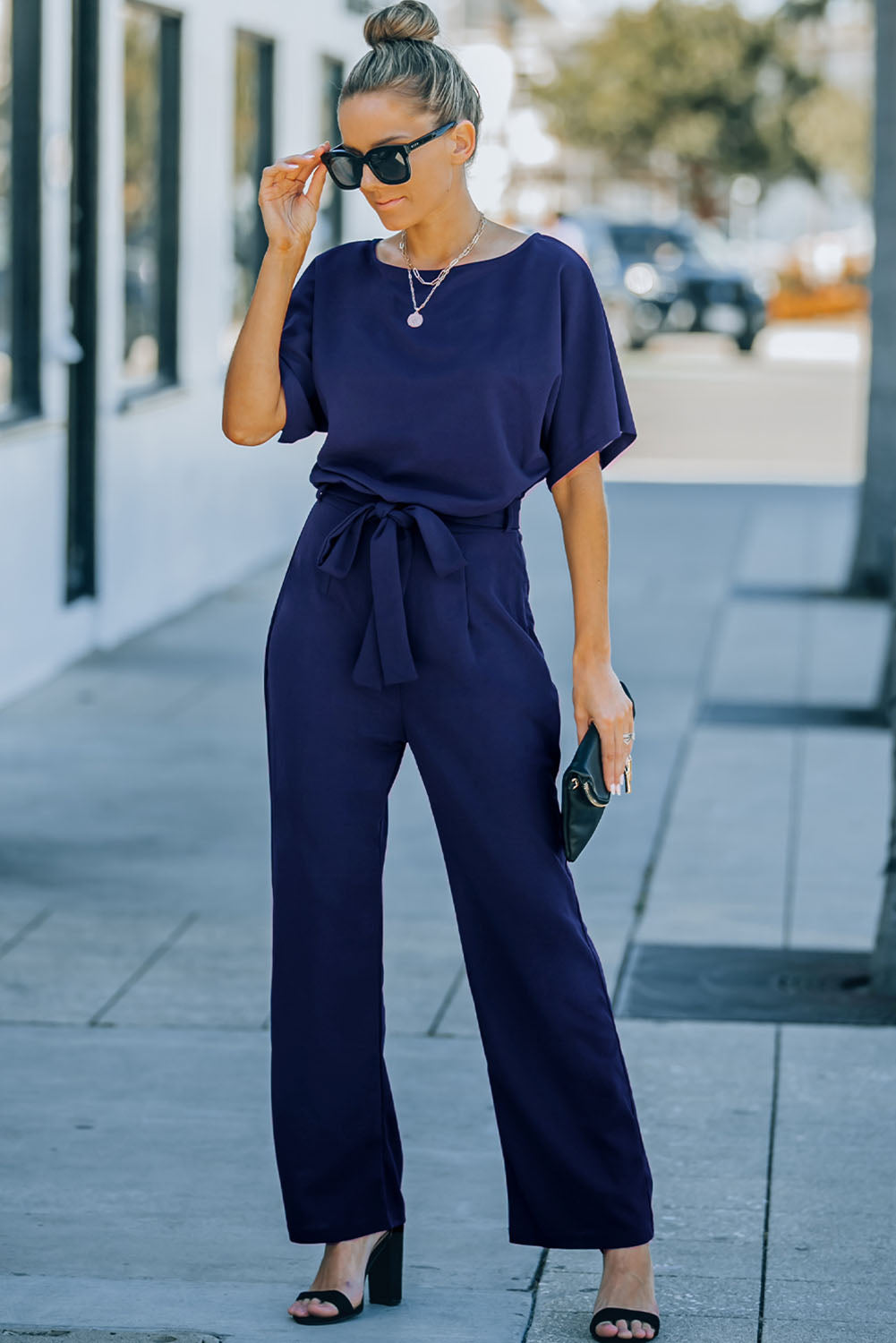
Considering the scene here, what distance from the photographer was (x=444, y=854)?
3.36m

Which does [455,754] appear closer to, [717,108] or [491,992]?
[491,992]

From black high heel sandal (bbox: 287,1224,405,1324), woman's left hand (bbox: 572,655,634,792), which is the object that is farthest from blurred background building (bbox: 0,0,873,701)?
black high heel sandal (bbox: 287,1224,405,1324)

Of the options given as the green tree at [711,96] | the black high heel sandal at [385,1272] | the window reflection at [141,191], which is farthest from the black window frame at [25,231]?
the green tree at [711,96]

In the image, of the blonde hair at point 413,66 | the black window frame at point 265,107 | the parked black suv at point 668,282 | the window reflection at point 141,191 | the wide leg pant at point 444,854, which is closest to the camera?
the blonde hair at point 413,66

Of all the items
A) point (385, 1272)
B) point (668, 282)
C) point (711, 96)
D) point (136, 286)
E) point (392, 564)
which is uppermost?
point (392, 564)

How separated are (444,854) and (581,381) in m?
0.69

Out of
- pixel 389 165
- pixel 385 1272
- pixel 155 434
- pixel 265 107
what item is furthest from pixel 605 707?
pixel 265 107

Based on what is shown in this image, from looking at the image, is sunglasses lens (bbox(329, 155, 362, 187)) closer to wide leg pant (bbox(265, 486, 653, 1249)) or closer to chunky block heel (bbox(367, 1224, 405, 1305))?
wide leg pant (bbox(265, 486, 653, 1249))

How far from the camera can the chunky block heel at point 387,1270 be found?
3.57 meters

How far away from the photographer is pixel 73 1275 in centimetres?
366

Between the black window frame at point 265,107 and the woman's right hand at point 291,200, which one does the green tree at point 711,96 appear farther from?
the woman's right hand at point 291,200

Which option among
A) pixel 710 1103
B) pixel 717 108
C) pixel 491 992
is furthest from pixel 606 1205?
pixel 717 108

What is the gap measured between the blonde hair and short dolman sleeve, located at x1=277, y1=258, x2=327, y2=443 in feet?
0.87

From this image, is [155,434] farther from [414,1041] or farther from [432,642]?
[432,642]
